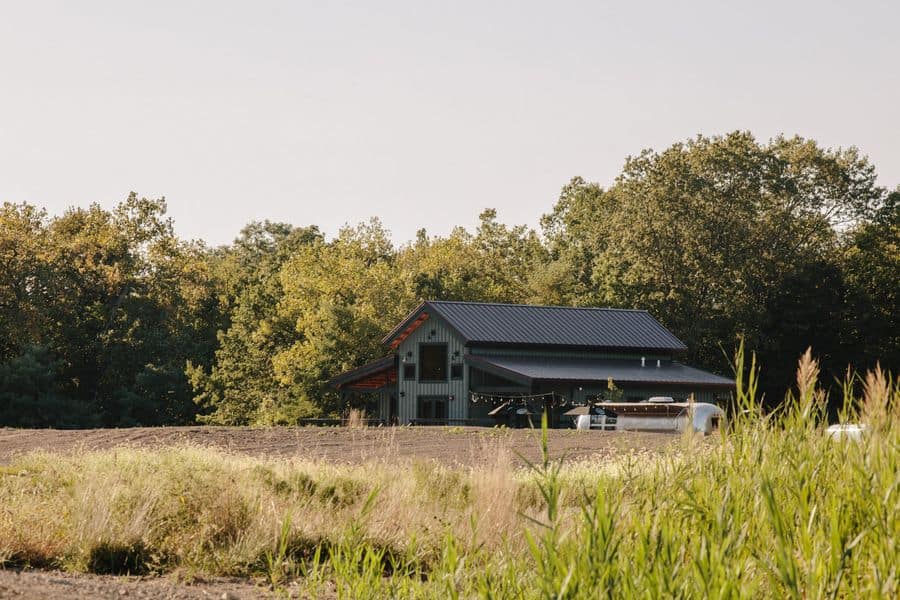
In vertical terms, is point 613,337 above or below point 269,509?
above

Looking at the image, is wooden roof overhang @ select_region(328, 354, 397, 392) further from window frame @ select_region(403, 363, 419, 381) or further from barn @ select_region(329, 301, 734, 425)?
window frame @ select_region(403, 363, 419, 381)

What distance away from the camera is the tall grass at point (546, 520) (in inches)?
255

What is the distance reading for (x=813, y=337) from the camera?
185ft

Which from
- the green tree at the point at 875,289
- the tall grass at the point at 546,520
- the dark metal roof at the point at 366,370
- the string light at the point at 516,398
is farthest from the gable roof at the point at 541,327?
the tall grass at the point at 546,520

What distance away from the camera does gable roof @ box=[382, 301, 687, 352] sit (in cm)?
4638

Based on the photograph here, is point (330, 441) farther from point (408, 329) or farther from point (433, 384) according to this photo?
point (408, 329)

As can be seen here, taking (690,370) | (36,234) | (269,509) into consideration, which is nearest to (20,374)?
(36,234)

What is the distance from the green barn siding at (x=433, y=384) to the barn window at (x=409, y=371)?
0.47ft

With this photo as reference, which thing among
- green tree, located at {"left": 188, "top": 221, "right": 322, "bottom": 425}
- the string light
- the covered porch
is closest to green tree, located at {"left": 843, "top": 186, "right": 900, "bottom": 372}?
the string light

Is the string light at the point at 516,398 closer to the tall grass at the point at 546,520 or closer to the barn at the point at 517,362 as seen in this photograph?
the barn at the point at 517,362

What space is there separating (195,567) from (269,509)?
1.53m

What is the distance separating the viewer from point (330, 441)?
27.2m

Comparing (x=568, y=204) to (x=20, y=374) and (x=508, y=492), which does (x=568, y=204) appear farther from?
(x=508, y=492)

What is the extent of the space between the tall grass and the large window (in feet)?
102
